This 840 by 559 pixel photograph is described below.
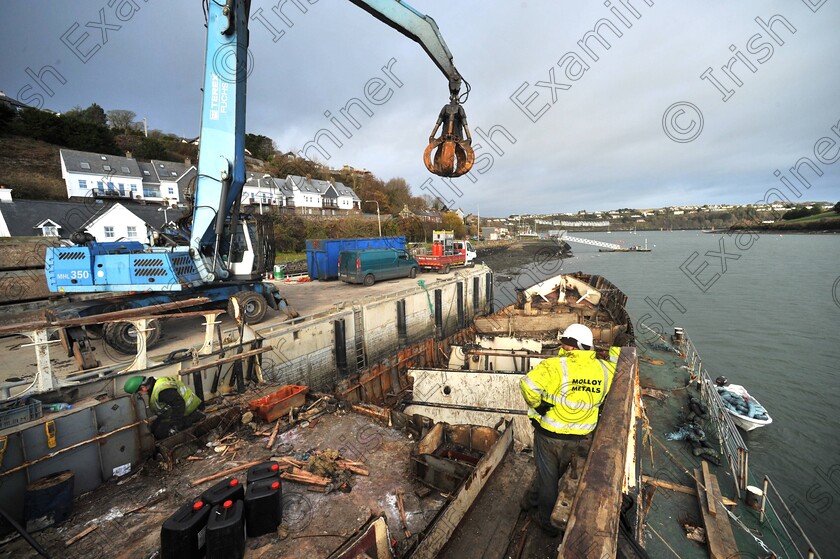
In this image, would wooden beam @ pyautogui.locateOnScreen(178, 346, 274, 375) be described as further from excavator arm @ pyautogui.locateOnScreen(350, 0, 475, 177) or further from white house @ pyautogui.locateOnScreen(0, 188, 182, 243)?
white house @ pyautogui.locateOnScreen(0, 188, 182, 243)

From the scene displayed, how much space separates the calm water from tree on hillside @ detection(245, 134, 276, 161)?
1781 inches

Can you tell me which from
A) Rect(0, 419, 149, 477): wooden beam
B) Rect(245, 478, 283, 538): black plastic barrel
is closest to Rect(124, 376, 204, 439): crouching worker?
Rect(0, 419, 149, 477): wooden beam

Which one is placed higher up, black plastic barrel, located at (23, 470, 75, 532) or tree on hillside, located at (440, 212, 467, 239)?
tree on hillside, located at (440, 212, 467, 239)

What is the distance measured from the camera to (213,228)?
8.13 m

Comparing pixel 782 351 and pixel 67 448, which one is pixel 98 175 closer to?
pixel 67 448

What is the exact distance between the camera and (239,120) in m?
8.00

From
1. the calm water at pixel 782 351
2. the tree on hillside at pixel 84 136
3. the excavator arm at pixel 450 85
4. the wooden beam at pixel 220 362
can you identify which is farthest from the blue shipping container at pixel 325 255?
the tree on hillside at pixel 84 136

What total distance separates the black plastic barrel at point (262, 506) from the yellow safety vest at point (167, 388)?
93.9 inches

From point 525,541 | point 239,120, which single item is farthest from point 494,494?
point 239,120

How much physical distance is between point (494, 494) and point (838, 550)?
8189 mm

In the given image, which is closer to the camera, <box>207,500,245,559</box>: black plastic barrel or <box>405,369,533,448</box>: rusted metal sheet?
<box>207,500,245,559</box>: black plastic barrel

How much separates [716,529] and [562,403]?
517 centimetres

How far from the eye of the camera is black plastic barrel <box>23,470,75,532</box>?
360cm

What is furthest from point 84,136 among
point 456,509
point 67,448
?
point 456,509
